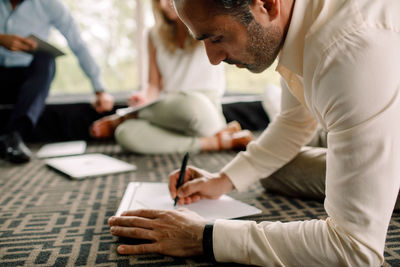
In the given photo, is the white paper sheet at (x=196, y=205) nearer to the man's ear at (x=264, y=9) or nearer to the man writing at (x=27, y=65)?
the man's ear at (x=264, y=9)

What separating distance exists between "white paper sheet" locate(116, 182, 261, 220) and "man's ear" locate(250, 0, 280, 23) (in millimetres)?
455

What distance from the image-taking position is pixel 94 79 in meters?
2.03

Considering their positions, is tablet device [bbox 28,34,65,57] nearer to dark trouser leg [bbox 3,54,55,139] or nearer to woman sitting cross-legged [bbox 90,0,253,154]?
dark trouser leg [bbox 3,54,55,139]

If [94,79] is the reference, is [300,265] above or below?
below

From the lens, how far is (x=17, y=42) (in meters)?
1.67

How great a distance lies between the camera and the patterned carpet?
27.9 inches

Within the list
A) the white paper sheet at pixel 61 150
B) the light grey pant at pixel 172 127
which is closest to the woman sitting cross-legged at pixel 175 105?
the light grey pant at pixel 172 127

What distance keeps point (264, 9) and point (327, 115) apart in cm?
20

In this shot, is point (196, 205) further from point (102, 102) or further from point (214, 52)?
point (102, 102)

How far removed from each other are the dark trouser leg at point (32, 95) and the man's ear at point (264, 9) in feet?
4.98

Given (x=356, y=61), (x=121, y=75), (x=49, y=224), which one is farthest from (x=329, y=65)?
(x=121, y=75)

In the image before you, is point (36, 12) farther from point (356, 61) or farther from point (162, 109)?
point (356, 61)

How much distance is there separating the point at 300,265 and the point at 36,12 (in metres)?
1.89

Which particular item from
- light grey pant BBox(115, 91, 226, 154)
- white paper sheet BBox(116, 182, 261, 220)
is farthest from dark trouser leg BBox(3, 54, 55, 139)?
white paper sheet BBox(116, 182, 261, 220)
